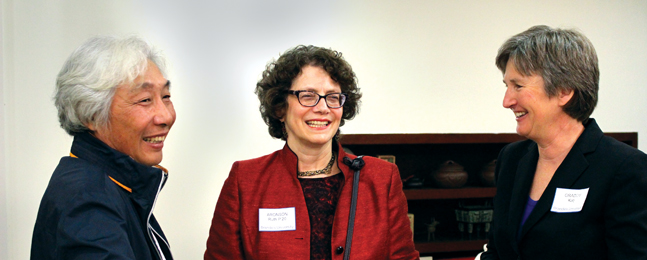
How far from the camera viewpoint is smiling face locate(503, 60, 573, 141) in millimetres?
1786

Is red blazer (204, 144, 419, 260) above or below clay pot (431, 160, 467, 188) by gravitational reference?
above

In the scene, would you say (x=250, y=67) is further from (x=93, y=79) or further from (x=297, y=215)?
(x=93, y=79)

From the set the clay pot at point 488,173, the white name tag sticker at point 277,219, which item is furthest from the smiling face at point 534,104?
the clay pot at point 488,173

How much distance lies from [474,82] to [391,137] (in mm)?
941

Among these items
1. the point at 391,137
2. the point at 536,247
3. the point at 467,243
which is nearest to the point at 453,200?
the point at 467,243

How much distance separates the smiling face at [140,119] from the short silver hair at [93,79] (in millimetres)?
24

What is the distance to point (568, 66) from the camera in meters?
1.75

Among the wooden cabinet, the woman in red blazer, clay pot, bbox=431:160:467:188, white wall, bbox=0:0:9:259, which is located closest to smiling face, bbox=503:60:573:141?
the woman in red blazer

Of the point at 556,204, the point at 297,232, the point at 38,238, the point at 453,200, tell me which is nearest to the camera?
the point at 38,238

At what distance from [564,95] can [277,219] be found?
3.83 ft

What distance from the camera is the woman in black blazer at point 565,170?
159cm

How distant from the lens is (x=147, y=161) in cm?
152

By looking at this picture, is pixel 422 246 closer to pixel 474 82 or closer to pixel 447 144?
pixel 447 144

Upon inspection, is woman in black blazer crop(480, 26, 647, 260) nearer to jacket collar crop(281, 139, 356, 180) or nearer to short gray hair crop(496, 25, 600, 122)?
short gray hair crop(496, 25, 600, 122)
